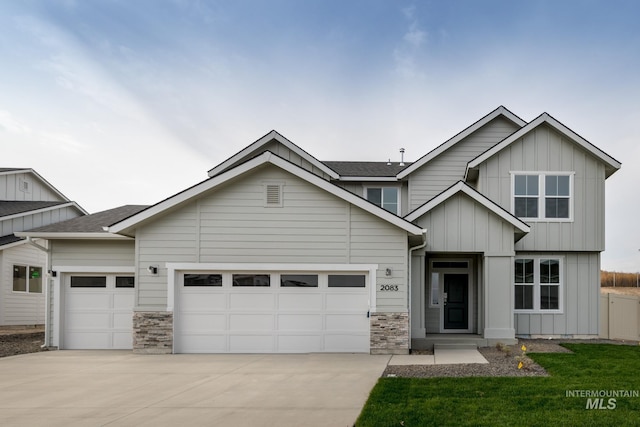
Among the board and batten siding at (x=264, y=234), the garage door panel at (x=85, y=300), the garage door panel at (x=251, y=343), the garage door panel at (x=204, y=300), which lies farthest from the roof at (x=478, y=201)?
the garage door panel at (x=85, y=300)

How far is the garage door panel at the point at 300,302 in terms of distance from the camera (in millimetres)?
12797

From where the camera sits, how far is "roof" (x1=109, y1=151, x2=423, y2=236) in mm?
12320

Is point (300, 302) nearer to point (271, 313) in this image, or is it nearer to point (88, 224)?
point (271, 313)

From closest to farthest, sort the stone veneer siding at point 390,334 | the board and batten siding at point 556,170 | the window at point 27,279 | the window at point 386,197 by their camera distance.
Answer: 1. the stone veneer siding at point 390,334
2. the board and batten siding at point 556,170
3. the window at point 386,197
4. the window at point 27,279

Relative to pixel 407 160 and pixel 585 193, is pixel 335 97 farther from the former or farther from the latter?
pixel 585 193

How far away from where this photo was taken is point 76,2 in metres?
14.8

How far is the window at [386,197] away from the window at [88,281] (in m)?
9.31

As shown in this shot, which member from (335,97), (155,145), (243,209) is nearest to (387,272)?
(243,209)

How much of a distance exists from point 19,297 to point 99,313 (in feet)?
29.1

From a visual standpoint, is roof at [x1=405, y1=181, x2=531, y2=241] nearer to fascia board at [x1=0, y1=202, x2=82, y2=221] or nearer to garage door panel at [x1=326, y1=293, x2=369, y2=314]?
garage door panel at [x1=326, y1=293, x2=369, y2=314]

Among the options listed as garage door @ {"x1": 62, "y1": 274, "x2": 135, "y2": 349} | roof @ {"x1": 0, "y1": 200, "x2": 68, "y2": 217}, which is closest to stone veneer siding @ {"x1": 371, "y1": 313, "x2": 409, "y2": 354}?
garage door @ {"x1": 62, "y1": 274, "x2": 135, "y2": 349}

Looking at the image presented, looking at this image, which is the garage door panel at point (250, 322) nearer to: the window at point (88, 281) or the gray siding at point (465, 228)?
the window at point (88, 281)

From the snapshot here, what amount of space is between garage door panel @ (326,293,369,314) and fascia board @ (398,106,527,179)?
5.97 metres

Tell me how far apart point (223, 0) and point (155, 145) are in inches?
243
